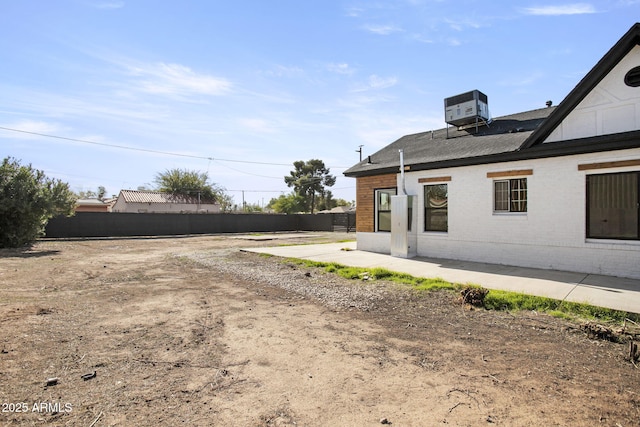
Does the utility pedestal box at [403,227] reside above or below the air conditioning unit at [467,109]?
below

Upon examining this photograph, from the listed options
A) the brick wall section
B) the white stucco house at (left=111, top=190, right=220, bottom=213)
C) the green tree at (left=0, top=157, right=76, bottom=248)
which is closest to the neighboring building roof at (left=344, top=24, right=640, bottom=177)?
the brick wall section

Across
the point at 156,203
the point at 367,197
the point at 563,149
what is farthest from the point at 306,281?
the point at 156,203

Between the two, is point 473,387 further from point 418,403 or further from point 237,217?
point 237,217

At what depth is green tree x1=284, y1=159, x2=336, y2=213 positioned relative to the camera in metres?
53.0

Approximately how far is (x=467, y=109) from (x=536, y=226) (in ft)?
17.7

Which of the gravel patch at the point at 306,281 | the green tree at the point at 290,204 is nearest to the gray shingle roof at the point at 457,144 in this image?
the gravel patch at the point at 306,281

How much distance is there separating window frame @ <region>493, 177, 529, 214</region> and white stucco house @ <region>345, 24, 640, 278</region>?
0.03 meters

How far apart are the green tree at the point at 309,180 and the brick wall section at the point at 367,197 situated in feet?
129

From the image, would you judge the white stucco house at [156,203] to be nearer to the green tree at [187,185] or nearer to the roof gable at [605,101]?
the green tree at [187,185]

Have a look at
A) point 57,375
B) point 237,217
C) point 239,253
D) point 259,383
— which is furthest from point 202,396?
point 237,217

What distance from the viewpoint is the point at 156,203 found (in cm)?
4212

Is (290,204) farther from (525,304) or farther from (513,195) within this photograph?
(525,304)

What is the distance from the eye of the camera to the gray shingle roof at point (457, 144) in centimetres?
980

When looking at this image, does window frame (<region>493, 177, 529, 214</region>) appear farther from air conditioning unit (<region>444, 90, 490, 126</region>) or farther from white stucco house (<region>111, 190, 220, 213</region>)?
white stucco house (<region>111, 190, 220, 213</region>)
